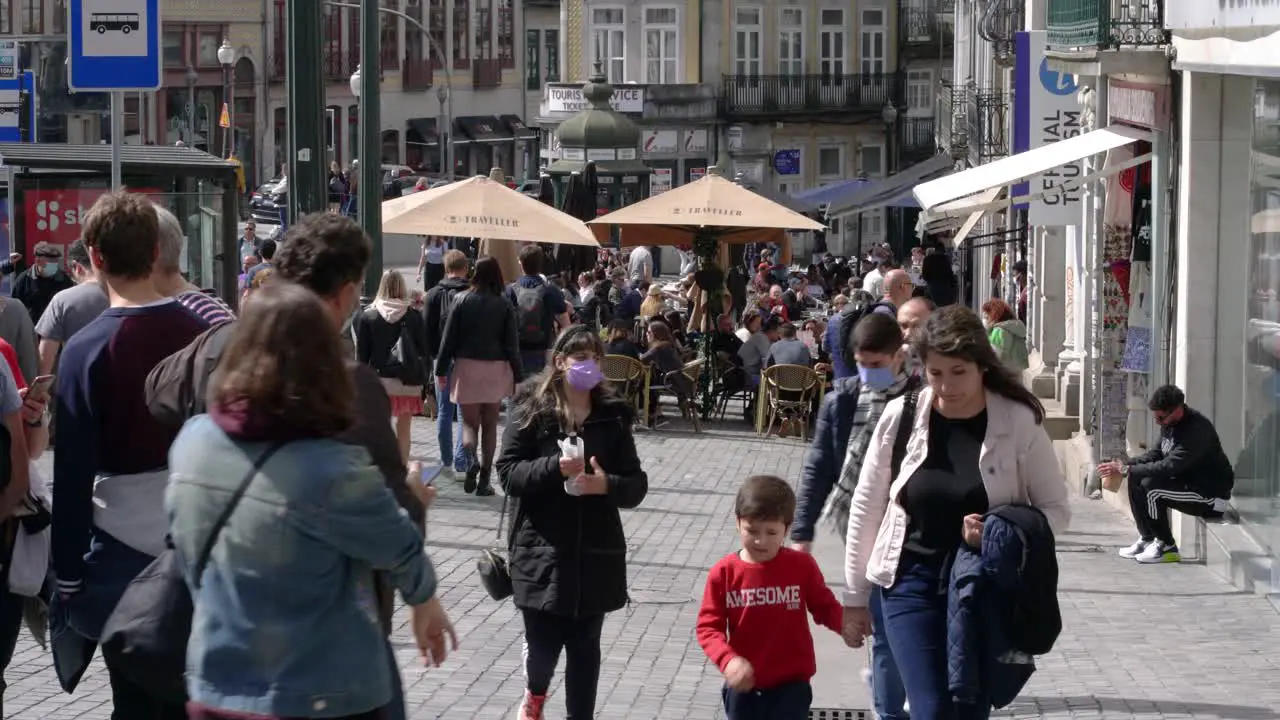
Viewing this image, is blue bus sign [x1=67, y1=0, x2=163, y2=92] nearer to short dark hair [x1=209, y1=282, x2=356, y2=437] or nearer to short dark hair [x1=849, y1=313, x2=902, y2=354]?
short dark hair [x1=849, y1=313, x2=902, y2=354]

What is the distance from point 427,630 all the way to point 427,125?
76.6 metres

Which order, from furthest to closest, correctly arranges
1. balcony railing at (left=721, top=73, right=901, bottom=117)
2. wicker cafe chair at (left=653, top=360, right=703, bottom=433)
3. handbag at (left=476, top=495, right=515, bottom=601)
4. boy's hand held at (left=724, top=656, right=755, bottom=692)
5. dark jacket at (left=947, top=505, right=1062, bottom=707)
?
balcony railing at (left=721, top=73, right=901, bottom=117) → wicker cafe chair at (left=653, top=360, right=703, bottom=433) → handbag at (left=476, top=495, right=515, bottom=601) → boy's hand held at (left=724, top=656, right=755, bottom=692) → dark jacket at (left=947, top=505, right=1062, bottom=707)

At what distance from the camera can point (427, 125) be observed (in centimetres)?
8012

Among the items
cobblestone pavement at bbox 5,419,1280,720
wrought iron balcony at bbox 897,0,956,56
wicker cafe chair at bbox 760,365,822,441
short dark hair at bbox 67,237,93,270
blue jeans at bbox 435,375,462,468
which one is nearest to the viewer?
cobblestone pavement at bbox 5,419,1280,720

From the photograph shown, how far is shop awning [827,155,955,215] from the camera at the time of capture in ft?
116

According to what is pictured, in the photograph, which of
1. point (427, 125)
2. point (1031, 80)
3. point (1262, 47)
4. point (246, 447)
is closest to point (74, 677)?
point (246, 447)

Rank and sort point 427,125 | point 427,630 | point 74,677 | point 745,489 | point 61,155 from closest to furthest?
point 427,630 < point 74,677 < point 745,489 < point 61,155 < point 427,125

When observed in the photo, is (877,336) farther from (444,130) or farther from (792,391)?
(444,130)

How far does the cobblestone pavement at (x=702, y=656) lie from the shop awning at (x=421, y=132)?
66.0 meters

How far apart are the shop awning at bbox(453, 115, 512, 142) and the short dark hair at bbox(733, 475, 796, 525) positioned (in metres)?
73.8

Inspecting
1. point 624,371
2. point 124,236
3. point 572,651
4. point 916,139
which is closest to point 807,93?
point 916,139

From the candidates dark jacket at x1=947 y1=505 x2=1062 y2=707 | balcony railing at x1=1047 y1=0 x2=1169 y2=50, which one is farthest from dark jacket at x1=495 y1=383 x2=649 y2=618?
balcony railing at x1=1047 y1=0 x2=1169 y2=50

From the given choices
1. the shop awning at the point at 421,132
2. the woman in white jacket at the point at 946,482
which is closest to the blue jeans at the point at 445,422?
the woman in white jacket at the point at 946,482

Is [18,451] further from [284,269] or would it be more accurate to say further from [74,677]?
[284,269]
